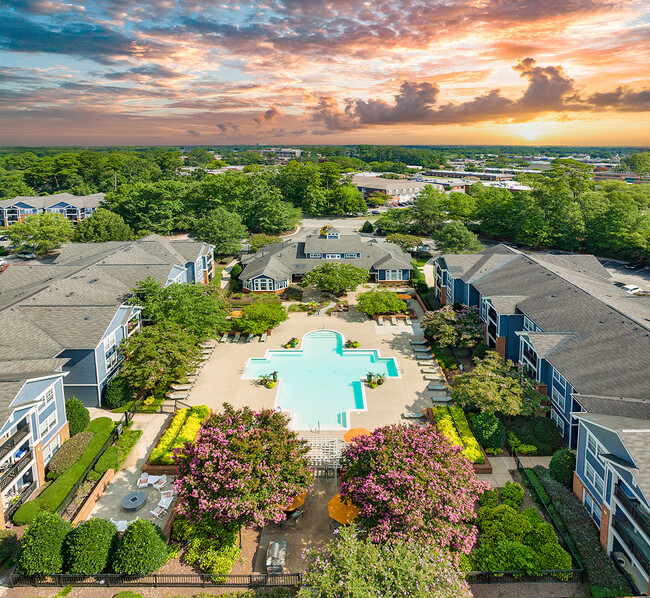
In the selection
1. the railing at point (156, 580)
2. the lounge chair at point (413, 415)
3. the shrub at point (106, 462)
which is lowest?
the railing at point (156, 580)

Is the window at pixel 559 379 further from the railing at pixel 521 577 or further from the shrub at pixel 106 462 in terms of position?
the shrub at pixel 106 462

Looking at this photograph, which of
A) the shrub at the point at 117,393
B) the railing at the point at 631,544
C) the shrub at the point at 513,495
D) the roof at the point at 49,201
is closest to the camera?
the railing at the point at 631,544

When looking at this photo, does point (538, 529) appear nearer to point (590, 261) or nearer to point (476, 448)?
point (476, 448)

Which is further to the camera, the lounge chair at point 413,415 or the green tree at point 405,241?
the green tree at point 405,241

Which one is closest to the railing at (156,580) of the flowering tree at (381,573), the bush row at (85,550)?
the bush row at (85,550)

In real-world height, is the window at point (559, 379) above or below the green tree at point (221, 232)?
below

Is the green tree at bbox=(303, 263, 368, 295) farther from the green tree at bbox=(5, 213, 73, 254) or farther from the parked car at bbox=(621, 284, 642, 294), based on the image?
→ the green tree at bbox=(5, 213, 73, 254)

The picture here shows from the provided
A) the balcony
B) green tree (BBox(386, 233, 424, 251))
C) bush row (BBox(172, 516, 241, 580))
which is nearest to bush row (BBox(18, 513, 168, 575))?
bush row (BBox(172, 516, 241, 580))
